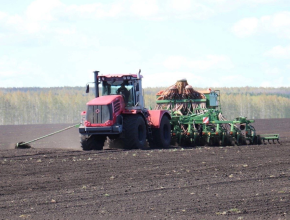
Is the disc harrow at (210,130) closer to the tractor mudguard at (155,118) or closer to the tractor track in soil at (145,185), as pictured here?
the tractor mudguard at (155,118)

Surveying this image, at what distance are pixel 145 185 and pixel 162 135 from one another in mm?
9005

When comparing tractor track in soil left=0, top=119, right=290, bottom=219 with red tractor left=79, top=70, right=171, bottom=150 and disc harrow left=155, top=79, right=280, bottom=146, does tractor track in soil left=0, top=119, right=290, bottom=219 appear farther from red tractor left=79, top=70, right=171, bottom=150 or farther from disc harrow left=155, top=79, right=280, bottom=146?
disc harrow left=155, top=79, right=280, bottom=146

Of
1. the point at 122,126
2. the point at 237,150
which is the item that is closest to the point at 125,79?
the point at 122,126

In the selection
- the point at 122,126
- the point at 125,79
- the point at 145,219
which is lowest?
the point at 145,219

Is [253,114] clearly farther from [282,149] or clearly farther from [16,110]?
[282,149]

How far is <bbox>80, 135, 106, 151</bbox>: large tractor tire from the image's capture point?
62.0ft

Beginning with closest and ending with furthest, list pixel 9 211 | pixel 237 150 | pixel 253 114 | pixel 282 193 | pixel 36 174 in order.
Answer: pixel 9 211
pixel 282 193
pixel 36 174
pixel 237 150
pixel 253 114

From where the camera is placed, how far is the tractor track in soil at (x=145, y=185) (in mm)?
8602

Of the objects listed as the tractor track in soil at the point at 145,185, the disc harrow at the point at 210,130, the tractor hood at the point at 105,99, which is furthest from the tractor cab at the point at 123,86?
the disc harrow at the point at 210,130

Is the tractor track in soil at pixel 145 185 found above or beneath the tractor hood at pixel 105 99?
beneath

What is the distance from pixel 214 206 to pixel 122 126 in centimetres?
977

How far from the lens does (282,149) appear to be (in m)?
18.5

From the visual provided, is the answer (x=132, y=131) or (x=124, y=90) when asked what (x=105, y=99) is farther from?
(x=132, y=131)

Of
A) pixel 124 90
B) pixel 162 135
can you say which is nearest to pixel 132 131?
pixel 124 90
